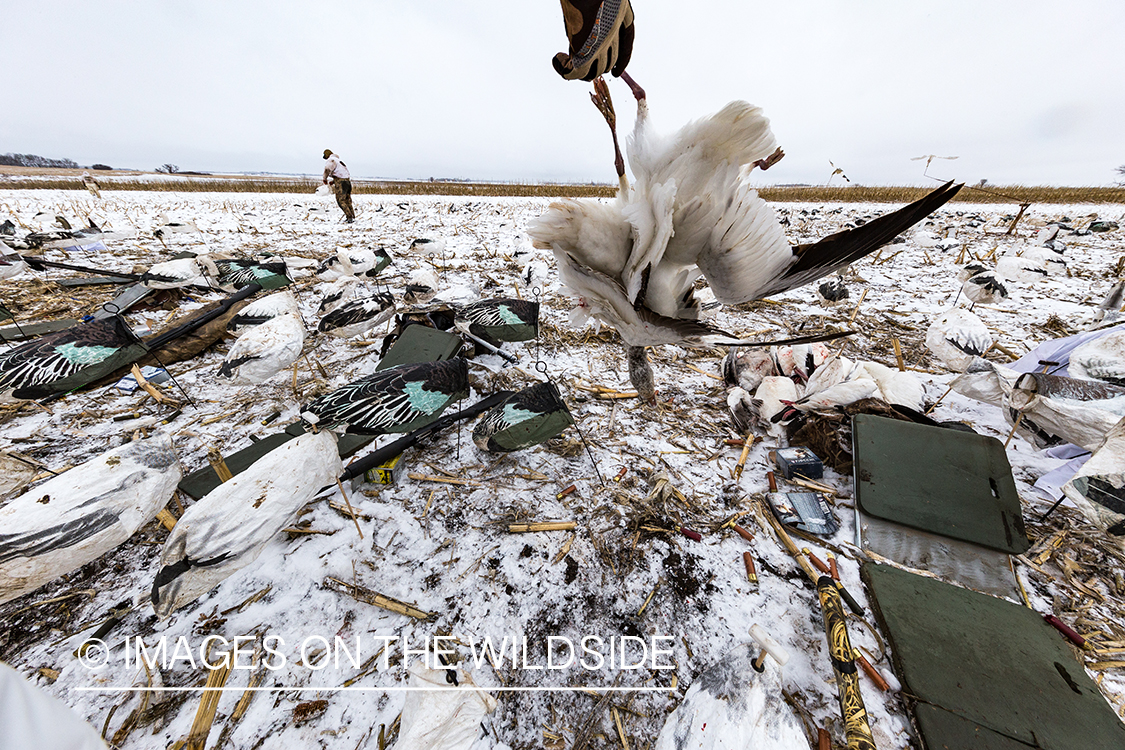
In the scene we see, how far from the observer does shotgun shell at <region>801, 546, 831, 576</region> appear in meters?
1.77

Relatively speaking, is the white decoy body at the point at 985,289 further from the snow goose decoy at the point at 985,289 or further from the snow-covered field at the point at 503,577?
the snow-covered field at the point at 503,577

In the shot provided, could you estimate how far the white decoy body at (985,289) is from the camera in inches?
155

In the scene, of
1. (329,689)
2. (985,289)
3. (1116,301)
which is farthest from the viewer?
(985,289)

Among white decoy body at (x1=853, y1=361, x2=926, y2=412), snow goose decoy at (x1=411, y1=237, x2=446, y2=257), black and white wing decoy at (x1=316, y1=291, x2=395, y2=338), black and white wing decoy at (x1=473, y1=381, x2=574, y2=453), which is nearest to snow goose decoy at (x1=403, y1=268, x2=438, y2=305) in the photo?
black and white wing decoy at (x1=316, y1=291, x2=395, y2=338)

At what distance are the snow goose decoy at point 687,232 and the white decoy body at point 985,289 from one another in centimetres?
502

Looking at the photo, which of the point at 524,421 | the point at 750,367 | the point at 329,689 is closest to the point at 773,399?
the point at 750,367

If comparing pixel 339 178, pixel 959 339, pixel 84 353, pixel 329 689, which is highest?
pixel 339 178

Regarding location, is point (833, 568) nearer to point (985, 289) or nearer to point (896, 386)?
point (896, 386)

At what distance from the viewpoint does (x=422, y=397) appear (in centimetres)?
201

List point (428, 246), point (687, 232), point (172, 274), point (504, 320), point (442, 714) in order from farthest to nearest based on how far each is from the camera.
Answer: point (428, 246) → point (172, 274) → point (504, 320) → point (442, 714) → point (687, 232)

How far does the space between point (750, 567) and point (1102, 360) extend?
8.49 ft

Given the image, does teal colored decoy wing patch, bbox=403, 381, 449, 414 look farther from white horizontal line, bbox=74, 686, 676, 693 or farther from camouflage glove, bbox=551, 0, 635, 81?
camouflage glove, bbox=551, 0, 635, 81

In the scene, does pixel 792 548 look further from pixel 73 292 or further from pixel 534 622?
pixel 73 292

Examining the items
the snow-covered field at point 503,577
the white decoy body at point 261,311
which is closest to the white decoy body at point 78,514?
the snow-covered field at point 503,577
